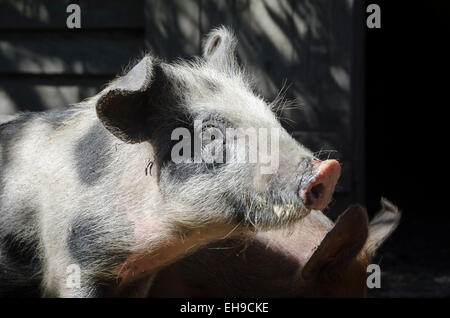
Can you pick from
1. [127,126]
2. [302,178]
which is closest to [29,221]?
[127,126]

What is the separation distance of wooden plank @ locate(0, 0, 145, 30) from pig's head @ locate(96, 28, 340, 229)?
2114mm

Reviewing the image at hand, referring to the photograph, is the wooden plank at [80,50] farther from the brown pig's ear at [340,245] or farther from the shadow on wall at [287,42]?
the brown pig's ear at [340,245]

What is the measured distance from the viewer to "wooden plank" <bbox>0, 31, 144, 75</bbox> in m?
4.69

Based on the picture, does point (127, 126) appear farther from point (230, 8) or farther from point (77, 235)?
point (230, 8)

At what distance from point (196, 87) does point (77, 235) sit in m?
0.69

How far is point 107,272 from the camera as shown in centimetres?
264

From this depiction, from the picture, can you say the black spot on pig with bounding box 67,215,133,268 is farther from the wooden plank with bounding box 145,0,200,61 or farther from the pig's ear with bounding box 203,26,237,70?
the wooden plank with bounding box 145,0,200,61

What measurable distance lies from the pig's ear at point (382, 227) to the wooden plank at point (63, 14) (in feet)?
7.56

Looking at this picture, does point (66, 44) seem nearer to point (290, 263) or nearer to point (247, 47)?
point (247, 47)

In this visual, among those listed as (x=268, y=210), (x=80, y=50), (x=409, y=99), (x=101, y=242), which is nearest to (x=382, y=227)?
(x=268, y=210)

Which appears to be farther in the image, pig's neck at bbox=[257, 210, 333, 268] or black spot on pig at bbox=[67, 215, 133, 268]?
pig's neck at bbox=[257, 210, 333, 268]

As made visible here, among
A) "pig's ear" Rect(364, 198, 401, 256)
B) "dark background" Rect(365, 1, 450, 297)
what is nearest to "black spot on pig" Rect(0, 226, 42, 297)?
"pig's ear" Rect(364, 198, 401, 256)

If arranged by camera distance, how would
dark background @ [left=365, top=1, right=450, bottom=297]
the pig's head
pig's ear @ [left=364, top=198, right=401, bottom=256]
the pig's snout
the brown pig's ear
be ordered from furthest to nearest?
dark background @ [left=365, top=1, right=450, bottom=297] < pig's ear @ [left=364, top=198, right=401, bottom=256] < the brown pig's ear < the pig's head < the pig's snout

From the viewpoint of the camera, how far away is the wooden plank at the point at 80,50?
469cm
